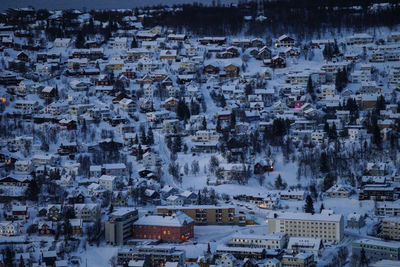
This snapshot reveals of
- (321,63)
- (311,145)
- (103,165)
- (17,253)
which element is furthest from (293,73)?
(17,253)

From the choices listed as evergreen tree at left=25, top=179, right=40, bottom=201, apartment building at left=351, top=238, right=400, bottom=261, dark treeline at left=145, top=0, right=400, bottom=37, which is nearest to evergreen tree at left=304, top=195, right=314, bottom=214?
apartment building at left=351, top=238, right=400, bottom=261

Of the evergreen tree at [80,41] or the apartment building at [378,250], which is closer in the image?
the apartment building at [378,250]

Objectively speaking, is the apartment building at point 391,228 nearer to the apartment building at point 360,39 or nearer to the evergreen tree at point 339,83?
the evergreen tree at point 339,83

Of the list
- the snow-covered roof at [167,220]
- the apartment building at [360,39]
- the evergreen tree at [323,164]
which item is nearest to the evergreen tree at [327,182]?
the evergreen tree at [323,164]

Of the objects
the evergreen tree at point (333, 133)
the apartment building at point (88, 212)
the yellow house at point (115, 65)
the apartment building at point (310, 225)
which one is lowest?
the apartment building at point (310, 225)

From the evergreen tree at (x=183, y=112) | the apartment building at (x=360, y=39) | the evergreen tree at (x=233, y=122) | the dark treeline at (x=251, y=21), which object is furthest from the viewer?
the dark treeline at (x=251, y=21)

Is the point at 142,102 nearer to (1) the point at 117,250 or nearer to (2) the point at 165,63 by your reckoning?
(2) the point at 165,63

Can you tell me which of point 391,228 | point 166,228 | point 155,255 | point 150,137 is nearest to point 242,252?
point 155,255

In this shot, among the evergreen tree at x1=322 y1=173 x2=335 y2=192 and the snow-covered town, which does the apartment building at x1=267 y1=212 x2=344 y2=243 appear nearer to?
the snow-covered town
